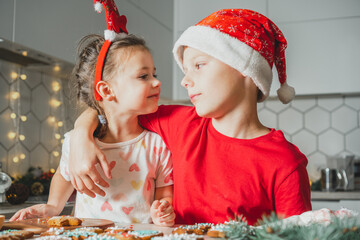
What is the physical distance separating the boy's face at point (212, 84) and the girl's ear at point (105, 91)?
25 centimetres

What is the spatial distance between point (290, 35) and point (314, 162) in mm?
900

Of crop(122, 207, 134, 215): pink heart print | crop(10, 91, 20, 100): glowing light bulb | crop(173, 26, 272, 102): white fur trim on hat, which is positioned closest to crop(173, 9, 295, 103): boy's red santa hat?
crop(173, 26, 272, 102): white fur trim on hat

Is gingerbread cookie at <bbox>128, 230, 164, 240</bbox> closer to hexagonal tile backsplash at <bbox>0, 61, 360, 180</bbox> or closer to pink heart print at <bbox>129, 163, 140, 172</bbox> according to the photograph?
pink heart print at <bbox>129, 163, 140, 172</bbox>

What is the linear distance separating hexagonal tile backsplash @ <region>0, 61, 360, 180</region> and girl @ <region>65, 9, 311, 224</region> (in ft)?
1.56

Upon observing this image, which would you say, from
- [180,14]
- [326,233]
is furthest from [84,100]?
[180,14]


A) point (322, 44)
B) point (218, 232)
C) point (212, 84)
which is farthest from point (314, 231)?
point (322, 44)

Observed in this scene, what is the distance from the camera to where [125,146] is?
3.58ft

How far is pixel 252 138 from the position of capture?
0.96m

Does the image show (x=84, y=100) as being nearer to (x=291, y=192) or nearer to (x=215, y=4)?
(x=291, y=192)

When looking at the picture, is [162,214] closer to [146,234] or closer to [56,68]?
[146,234]

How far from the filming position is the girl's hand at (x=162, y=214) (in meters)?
0.84

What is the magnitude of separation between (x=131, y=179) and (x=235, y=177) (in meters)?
0.29

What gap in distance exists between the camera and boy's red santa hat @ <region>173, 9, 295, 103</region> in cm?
93

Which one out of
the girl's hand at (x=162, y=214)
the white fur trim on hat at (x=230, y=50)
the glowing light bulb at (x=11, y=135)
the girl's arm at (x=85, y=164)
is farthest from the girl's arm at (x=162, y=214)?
the glowing light bulb at (x=11, y=135)
